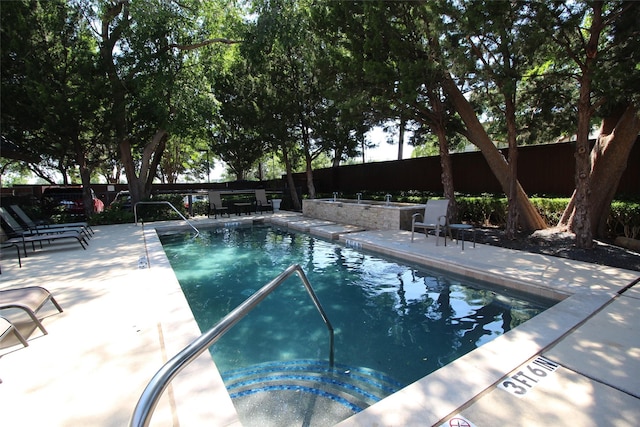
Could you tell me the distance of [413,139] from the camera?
465 inches

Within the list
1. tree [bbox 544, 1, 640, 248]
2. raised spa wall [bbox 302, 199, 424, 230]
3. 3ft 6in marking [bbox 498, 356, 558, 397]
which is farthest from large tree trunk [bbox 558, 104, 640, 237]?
3ft 6in marking [bbox 498, 356, 558, 397]

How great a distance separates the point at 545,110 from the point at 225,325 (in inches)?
352

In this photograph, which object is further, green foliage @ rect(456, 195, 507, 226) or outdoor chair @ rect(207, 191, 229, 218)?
outdoor chair @ rect(207, 191, 229, 218)

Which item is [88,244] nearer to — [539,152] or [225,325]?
[225,325]

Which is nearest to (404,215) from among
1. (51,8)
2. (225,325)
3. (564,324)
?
(564,324)

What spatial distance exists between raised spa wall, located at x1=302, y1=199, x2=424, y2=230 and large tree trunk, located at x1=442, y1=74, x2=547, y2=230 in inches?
82.1

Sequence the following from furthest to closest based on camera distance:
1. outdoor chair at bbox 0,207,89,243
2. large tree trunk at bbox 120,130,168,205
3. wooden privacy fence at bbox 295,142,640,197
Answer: large tree trunk at bbox 120,130,168,205, wooden privacy fence at bbox 295,142,640,197, outdoor chair at bbox 0,207,89,243

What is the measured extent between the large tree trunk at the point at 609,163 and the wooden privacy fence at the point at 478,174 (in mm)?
1403

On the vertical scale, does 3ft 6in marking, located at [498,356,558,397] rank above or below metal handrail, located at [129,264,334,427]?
below

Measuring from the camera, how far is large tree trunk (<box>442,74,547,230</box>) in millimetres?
7789

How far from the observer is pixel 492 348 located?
2859 millimetres

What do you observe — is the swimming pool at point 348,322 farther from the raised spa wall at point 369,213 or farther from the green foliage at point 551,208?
the green foliage at point 551,208

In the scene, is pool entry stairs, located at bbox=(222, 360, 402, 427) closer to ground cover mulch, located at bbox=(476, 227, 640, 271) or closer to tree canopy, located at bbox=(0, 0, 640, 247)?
ground cover mulch, located at bbox=(476, 227, 640, 271)

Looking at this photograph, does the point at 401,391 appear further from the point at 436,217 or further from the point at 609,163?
the point at 609,163
